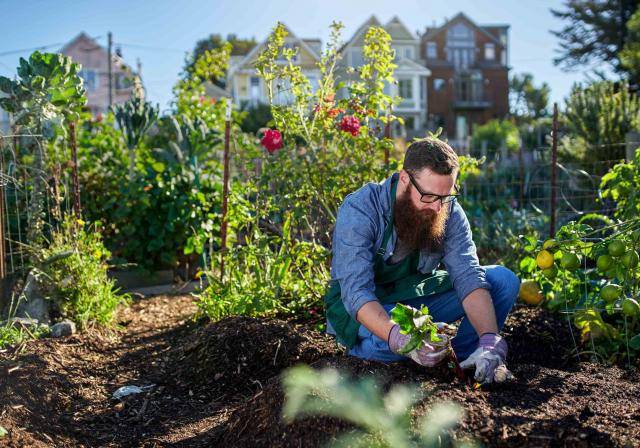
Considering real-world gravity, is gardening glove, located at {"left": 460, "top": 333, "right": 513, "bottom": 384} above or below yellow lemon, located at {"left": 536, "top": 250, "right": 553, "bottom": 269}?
below

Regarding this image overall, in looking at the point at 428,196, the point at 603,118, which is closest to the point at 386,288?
the point at 428,196

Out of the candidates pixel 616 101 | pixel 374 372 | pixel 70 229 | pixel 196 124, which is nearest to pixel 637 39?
pixel 616 101

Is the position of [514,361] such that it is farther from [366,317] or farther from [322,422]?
[322,422]

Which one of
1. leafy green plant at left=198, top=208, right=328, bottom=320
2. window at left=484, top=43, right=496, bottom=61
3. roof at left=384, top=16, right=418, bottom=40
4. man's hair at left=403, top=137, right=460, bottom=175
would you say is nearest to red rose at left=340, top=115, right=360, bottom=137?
leafy green plant at left=198, top=208, right=328, bottom=320

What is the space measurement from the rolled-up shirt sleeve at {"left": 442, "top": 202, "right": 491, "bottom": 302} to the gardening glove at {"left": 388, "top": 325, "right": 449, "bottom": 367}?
52 centimetres

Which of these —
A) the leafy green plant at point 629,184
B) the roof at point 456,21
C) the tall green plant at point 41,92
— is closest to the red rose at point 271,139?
the tall green plant at point 41,92

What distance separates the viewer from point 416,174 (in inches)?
104

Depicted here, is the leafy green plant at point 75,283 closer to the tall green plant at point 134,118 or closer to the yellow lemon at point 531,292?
the tall green plant at point 134,118

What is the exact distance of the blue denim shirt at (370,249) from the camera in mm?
2631

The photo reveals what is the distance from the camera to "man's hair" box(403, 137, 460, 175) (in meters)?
2.58

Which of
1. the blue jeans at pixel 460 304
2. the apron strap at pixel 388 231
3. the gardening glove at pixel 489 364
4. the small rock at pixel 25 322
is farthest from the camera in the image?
the small rock at pixel 25 322

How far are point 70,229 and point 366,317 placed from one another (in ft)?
10.6

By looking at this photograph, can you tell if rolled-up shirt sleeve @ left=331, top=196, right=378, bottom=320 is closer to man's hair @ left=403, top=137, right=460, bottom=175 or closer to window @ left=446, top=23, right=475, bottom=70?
man's hair @ left=403, top=137, right=460, bottom=175

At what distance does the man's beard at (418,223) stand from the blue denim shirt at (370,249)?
5cm
